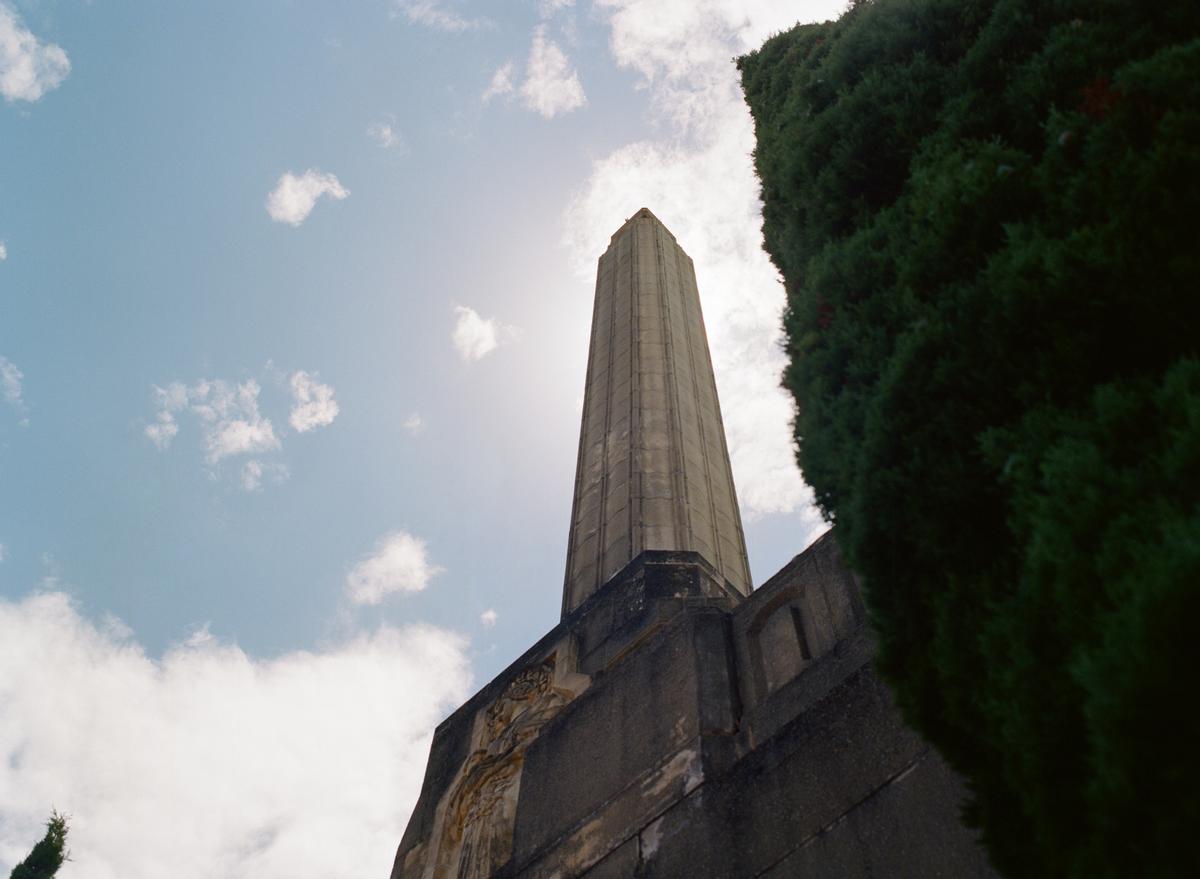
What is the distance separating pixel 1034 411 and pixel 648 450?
33.0 feet

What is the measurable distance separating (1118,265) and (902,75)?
2600 millimetres

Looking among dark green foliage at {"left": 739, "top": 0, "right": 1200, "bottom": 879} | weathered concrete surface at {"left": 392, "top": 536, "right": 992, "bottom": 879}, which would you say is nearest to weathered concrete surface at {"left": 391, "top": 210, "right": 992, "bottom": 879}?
weathered concrete surface at {"left": 392, "top": 536, "right": 992, "bottom": 879}

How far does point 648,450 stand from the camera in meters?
13.2

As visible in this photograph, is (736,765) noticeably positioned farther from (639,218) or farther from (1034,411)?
(639,218)

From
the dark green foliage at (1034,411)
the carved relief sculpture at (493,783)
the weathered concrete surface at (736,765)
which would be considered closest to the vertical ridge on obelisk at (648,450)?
the carved relief sculpture at (493,783)

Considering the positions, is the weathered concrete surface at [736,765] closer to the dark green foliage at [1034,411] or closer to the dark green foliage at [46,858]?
the dark green foliage at [1034,411]

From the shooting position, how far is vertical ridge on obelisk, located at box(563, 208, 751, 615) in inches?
460

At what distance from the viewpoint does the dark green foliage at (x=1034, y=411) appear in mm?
2334

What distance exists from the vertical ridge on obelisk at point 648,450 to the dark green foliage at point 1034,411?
6.95 metres

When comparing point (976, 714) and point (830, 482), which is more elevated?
point (830, 482)

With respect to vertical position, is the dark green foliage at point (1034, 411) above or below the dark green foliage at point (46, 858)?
below

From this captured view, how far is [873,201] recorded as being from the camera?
5051 mm

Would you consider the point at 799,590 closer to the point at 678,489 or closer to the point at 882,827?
the point at 882,827

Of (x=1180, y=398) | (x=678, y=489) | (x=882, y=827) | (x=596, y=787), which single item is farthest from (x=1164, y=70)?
(x=678, y=489)
